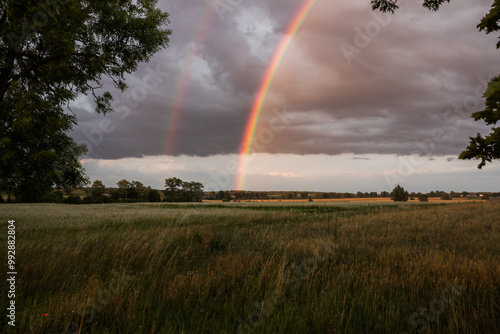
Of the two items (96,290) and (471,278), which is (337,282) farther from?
(96,290)

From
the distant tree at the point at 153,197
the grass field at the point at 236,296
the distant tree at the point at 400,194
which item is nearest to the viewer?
the grass field at the point at 236,296

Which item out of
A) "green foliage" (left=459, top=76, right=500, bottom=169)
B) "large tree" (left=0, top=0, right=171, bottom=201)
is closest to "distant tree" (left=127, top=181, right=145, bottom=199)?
"large tree" (left=0, top=0, right=171, bottom=201)

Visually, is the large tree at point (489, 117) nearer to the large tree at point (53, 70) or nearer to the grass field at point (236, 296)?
the grass field at point (236, 296)

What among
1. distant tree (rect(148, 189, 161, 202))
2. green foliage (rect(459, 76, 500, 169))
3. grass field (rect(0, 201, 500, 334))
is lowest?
distant tree (rect(148, 189, 161, 202))

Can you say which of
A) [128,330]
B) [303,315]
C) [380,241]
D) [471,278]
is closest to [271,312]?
[303,315]

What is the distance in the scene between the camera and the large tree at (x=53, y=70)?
9.01m

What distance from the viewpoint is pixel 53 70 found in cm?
926

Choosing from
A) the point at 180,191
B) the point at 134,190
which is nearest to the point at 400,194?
the point at 180,191

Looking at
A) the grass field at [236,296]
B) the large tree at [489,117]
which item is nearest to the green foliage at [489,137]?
the large tree at [489,117]

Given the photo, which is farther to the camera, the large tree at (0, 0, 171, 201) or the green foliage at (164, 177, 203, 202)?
the green foliage at (164, 177, 203, 202)

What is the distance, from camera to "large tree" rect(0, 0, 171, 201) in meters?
9.01

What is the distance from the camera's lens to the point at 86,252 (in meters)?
5.58

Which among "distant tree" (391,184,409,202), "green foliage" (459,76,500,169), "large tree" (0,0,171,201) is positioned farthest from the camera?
"distant tree" (391,184,409,202)

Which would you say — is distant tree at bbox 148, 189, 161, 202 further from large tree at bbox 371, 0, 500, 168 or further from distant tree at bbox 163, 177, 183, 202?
large tree at bbox 371, 0, 500, 168
